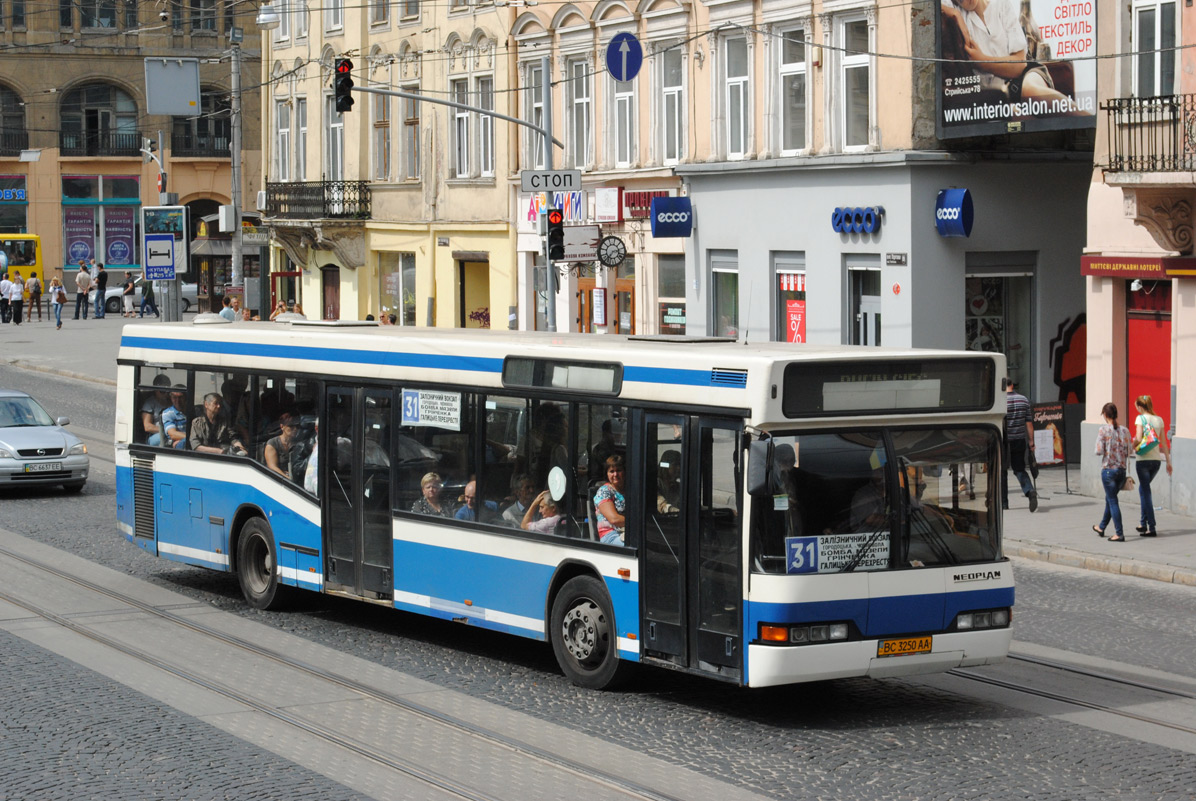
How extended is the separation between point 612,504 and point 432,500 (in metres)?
2.11

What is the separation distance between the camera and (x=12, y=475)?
2280cm

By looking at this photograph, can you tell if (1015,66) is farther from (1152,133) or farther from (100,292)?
(100,292)

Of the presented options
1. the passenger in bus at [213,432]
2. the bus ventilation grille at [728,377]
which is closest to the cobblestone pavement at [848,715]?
the passenger in bus at [213,432]

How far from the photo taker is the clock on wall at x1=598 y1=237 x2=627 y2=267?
108ft

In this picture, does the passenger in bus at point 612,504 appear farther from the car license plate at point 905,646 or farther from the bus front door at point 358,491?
the bus front door at point 358,491

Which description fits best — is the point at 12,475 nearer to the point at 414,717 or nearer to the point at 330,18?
the point at 414,717

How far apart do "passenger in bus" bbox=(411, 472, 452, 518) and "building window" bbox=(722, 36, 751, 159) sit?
17.9 metres

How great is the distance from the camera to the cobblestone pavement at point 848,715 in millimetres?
9117

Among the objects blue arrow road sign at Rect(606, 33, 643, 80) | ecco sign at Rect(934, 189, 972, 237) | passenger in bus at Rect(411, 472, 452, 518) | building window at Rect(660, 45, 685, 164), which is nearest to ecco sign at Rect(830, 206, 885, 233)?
ecco sign at Rect(934, 189, 972, 237)

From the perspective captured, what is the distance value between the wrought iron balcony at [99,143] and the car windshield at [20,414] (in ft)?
189

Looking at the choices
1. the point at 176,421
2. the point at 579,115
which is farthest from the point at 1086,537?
the point at 579,115

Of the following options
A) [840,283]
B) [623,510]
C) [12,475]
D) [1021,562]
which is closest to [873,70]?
[840,283]

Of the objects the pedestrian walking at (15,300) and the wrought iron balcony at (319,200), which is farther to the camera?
the pedestrian walking at (15,300)

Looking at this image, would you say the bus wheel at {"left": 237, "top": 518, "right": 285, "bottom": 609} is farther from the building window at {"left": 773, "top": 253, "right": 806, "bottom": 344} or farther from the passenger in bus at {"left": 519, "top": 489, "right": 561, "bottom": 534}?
the building window at {"left": 773, "top": 253, "right": 806, "bottom": 344}
